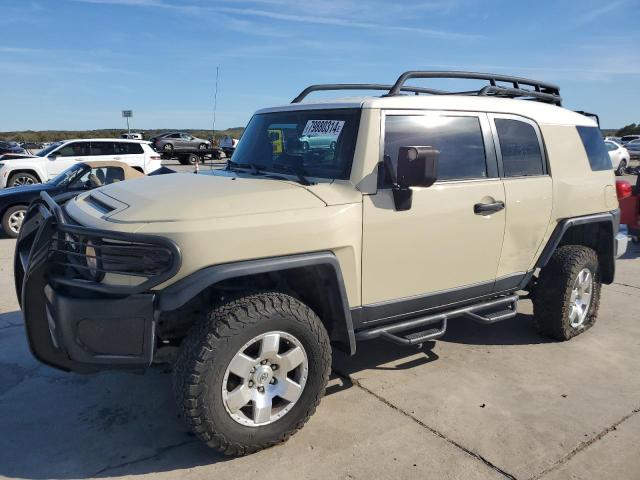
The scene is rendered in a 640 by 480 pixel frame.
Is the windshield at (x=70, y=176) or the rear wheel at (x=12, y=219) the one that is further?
the rear wheel at (x=12, y=219)

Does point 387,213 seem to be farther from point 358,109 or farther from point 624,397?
point 624,397

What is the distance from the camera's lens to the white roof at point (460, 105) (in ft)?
11.4

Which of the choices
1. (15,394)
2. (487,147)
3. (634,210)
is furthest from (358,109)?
(634,210)

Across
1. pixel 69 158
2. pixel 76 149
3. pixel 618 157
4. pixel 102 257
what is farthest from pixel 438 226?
pixel 618 157

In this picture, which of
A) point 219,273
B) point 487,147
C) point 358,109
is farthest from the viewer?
point 487,147

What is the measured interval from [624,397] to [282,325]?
8.40ft

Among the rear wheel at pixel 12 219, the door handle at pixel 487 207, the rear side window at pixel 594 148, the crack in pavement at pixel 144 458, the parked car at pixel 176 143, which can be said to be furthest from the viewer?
the parked car at pixel 176 143

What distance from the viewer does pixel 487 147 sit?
392 cm

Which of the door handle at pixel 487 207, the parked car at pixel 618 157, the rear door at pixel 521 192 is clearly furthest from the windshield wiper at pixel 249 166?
the parked car at pixel 618 157

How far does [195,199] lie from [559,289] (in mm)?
3272

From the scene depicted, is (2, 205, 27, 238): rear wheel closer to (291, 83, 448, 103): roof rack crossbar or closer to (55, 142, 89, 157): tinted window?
(55, 142, 89, 157): tinted window

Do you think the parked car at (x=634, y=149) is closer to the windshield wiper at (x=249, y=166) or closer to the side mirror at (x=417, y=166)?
the windshield wiper at (x=249, y=166)

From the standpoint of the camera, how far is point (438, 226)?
11.6 ft

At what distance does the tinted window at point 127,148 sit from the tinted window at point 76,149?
0.86m
